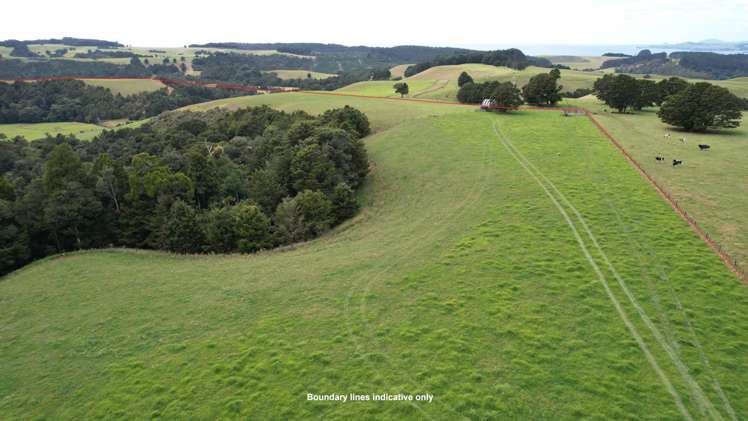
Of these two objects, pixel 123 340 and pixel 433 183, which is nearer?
pixel 123 340

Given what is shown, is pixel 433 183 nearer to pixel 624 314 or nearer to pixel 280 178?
pixel 280 178

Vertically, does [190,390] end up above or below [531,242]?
below

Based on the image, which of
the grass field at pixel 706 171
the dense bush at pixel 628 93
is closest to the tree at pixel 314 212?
the grass field at pixel 706 171

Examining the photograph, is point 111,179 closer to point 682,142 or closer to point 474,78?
point 682,142

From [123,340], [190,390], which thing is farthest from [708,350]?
[123,340]

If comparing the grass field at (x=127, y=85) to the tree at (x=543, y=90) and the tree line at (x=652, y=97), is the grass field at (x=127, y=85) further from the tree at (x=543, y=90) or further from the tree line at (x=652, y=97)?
the tree at (x=543, y=90)

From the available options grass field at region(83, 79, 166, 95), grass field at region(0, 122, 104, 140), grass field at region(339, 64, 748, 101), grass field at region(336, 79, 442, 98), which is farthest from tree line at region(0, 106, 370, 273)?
grass field at region(83, 79, 166, 95)

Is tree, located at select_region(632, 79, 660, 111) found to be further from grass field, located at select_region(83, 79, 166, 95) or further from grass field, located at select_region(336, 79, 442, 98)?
grass field, located at select_region(83, 79, 166, 95)
